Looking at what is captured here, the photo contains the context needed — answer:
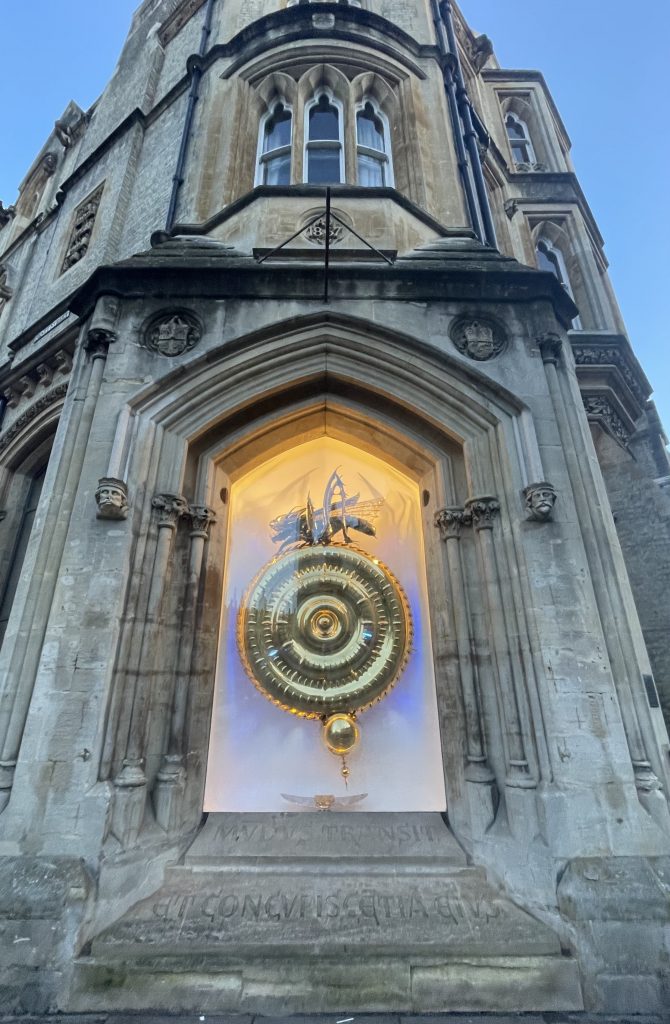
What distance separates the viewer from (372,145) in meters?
7.70

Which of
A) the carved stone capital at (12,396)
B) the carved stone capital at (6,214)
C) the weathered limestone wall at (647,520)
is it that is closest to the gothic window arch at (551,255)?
the weathered limestone wall at (647,520)

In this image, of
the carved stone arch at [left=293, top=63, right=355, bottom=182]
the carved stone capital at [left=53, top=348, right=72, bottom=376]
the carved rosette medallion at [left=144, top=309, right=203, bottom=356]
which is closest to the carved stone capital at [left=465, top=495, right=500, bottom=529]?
the carved rosette medallion at [left=144, top=309, right=203, bottom=356]

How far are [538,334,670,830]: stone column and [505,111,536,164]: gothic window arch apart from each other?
9312 millimetres

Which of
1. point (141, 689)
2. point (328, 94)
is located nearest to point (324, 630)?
point (141, 689)

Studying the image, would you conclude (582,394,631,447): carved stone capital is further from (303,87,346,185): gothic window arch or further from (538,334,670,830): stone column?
(303,87,346,185): gothic window arch

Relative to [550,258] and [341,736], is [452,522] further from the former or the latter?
[550,258]

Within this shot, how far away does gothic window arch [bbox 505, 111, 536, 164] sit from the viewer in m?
11.5

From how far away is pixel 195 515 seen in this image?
477cm

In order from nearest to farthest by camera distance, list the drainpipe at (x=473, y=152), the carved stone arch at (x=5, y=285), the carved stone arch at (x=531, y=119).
→ 1. the drainpipe at (x=473, y=152)
2. the carved stone arch at (x=5, y=285)
3. the carved stone arch at (x=531, y=119)

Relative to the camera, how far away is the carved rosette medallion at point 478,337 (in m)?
5.11

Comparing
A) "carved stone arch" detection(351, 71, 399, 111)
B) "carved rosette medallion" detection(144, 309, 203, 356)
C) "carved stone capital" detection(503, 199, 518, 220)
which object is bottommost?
"carved rosette medallion" detection(144, 309, 203, 356)

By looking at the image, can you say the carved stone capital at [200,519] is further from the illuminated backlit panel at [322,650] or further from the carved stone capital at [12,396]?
the carved stone capital at [12,396]

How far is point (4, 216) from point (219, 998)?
1817cm

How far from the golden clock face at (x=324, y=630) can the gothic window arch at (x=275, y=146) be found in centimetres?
577
